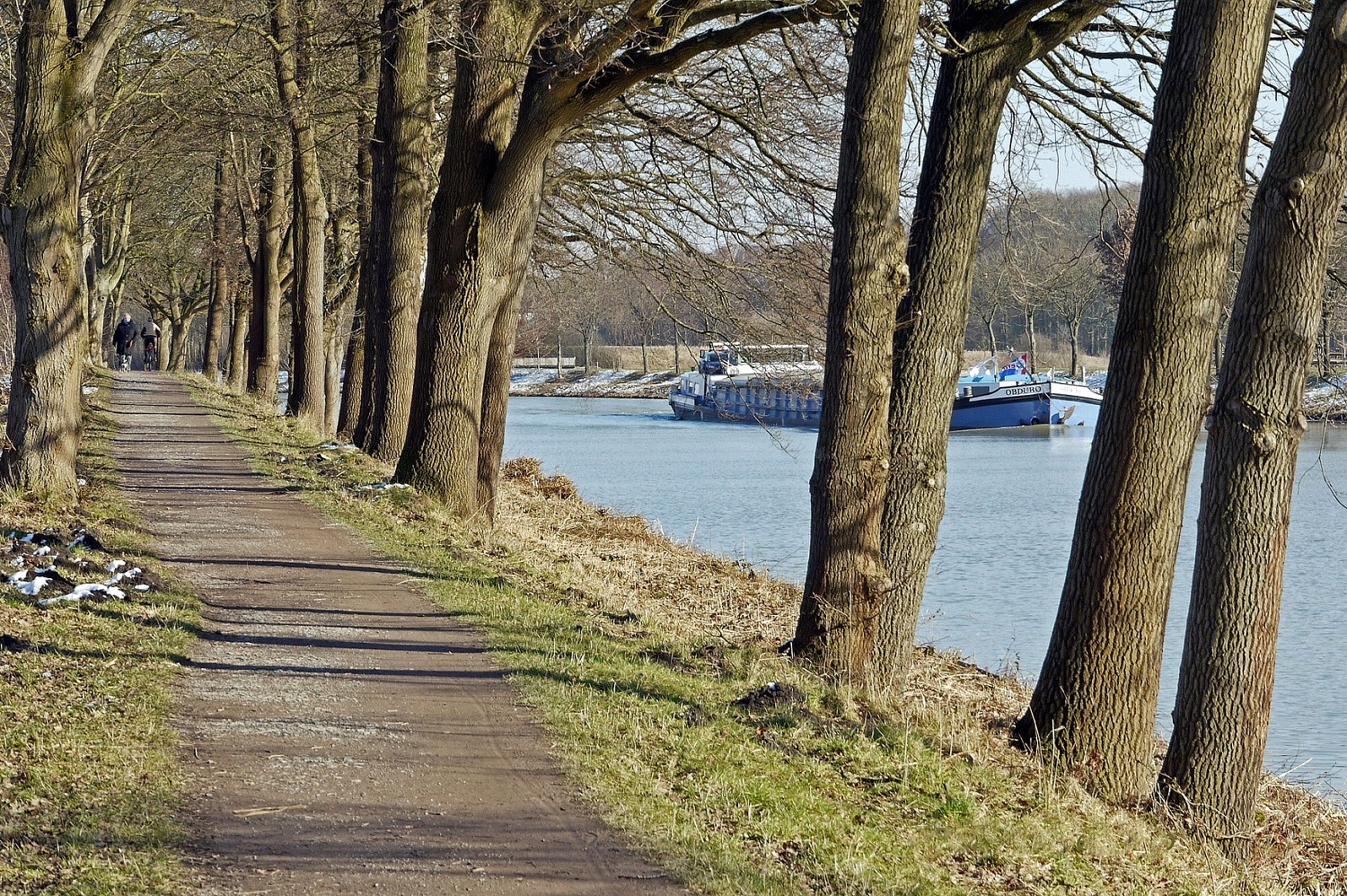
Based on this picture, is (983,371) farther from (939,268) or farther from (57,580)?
(57,580)

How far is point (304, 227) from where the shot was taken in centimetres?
2211

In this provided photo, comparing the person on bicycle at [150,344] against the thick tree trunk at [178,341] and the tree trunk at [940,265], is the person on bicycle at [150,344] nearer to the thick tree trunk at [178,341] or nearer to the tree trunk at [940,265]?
the thick tree trunk at [178,341]

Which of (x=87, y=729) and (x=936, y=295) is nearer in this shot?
(x=87, y=729)

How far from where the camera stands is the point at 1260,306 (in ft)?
23.5

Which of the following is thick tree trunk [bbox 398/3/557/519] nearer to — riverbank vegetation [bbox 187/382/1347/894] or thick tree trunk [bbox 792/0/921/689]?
riverbank vegetation [bbox 187/382/1347/894]

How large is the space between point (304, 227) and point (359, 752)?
695 inches

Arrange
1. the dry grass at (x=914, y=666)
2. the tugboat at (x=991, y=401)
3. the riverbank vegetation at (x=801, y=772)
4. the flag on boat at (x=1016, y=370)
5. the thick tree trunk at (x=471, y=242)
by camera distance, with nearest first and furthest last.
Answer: the riverbank vegetation at (x=801, y=772) < the dry grass at (x=914, y=666) < the thick tree trunk at (x=471, y=242) < the tugboat at (x=991, y=401) < the flag on boat at (x=1016, y=370)

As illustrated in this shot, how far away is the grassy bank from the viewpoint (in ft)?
14.2

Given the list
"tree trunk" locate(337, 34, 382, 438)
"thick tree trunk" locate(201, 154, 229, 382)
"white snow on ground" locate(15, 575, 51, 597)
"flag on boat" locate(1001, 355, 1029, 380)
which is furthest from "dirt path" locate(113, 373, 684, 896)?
"flag on boat" locate(1001, 355, 1029, 380)

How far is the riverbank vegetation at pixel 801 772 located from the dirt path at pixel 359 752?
269 mm

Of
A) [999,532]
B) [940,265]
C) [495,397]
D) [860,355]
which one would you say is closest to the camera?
[860,355]

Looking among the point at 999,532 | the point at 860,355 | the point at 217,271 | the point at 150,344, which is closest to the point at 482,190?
the point at 860,355

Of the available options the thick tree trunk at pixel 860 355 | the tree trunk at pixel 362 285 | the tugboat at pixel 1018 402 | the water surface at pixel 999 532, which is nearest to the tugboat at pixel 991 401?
the tugboat at pixel 1018 402

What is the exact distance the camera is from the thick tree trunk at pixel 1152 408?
7.29 m
